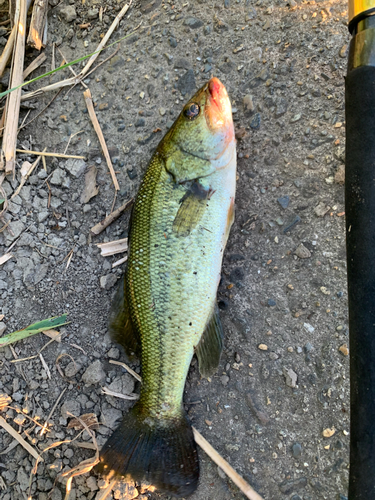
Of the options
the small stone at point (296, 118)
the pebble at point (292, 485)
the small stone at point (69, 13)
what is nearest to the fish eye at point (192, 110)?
the small stone at point (296, 118)

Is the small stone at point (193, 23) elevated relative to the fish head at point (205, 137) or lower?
elevated

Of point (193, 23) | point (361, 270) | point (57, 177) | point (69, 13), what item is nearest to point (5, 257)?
point (57, 177)

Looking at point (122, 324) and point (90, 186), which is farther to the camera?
point (90, 186)

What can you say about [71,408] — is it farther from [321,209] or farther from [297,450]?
[321,209]

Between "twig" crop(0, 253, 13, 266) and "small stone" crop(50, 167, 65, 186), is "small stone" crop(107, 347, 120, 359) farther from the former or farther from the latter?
"small stone" crop(50, 167, 65, 186)

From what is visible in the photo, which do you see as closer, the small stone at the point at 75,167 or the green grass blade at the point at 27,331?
the green grass blade at the point at 27,331

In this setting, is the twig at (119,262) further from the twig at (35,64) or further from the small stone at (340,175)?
the twig at (35,64)

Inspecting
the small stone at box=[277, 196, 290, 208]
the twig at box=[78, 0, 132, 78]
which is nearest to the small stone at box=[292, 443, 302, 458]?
the small stone at box=[277, 196, 290, 208]
